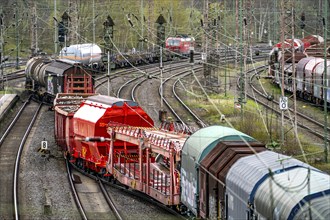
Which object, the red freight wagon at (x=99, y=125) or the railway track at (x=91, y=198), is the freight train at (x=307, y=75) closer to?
the red freight wagon at (x=99, y=125)

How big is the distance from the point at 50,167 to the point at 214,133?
14.4 m

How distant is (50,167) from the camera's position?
3619cm

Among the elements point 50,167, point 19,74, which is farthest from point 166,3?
point 50,167

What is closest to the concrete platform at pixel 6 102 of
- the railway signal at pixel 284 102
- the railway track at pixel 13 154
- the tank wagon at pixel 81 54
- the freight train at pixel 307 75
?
the railway track at pixel 13 154

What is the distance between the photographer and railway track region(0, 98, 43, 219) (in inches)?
1126

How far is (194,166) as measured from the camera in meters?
23.0

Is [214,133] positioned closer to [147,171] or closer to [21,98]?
[147,171]

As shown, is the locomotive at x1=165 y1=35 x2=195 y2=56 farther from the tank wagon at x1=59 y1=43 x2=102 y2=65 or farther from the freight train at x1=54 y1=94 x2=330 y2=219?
the freight train at x1=54 y1=94 x2=330 y2=219

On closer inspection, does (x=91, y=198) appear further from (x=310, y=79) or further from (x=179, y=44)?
(x=179, y=44)

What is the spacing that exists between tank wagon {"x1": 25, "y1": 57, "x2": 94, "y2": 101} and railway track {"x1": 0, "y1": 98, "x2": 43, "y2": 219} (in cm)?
156

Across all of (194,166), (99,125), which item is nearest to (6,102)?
(99,125)

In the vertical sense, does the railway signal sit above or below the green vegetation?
above

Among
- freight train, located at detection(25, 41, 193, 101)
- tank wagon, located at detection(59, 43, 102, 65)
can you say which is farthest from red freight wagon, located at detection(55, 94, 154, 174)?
tank wagon, located at detection(59, 43, 102, 65)

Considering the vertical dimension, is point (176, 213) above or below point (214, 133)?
below
